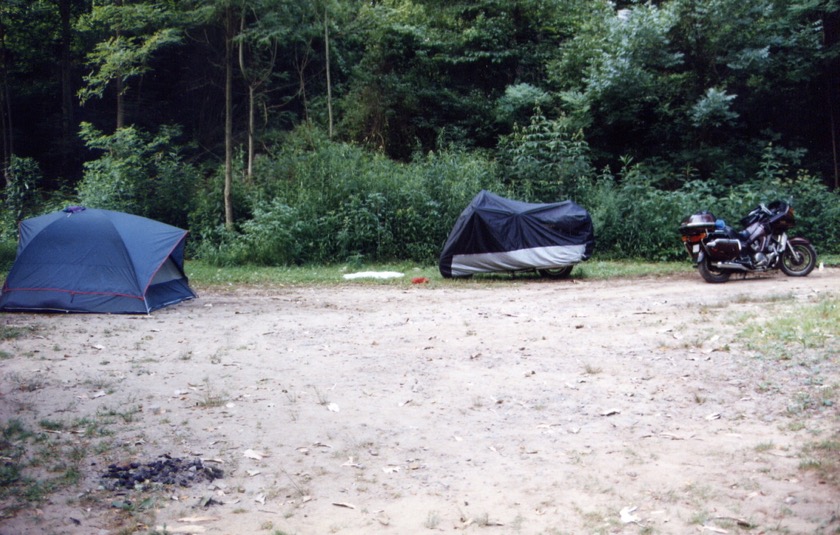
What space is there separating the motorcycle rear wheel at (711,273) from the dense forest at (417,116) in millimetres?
3973

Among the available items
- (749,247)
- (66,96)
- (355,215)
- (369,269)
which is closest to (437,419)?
(749,247)

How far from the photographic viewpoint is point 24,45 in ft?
86.0

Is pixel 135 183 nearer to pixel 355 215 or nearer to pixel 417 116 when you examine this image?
pixel 355 215

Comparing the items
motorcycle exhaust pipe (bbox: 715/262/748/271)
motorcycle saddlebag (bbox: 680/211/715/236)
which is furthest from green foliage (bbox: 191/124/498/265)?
motorcycle exhaust pipe (bbox: 715/262/748/271)

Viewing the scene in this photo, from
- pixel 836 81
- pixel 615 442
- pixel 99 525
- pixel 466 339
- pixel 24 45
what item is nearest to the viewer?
pixel 99 525

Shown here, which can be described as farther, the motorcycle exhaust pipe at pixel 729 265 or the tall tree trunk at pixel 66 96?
the tall tree trunk at pixel 66 96

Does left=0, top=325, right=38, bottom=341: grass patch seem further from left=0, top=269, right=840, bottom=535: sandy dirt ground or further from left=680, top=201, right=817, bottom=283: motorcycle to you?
left=680, top=201, right=817, bottom=283: motorcycle

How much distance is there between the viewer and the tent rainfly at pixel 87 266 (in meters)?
10.6

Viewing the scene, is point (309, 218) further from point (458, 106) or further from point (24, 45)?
point (24, 45)

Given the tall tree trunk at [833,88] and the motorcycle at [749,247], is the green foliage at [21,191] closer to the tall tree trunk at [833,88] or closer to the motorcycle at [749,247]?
the motorcycle at [749,247]

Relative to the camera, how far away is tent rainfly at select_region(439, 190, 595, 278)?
1326cm

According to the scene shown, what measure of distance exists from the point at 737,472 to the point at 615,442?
850mm

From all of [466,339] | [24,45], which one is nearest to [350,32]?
[24,45]

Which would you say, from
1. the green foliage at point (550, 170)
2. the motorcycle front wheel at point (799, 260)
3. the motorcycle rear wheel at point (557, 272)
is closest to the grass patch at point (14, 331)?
the motorcycle rear wheel at point (557, 272)
